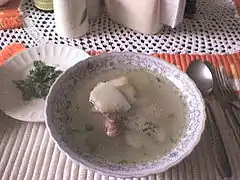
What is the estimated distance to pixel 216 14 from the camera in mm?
866

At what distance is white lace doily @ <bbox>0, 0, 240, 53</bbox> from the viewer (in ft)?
2.60

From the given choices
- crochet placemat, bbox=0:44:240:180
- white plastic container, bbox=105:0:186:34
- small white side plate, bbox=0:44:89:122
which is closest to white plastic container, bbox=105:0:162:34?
white plastic container, bbox=105:0:186:34

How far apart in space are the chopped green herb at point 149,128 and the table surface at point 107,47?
6 centimetres

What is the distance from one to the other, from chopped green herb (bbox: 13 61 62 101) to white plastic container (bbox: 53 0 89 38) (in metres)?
0.12

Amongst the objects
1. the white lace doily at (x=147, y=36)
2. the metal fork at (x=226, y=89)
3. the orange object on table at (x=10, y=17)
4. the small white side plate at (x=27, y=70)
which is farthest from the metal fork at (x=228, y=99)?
the orange object on table at (x=10, y=17)

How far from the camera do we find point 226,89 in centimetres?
68

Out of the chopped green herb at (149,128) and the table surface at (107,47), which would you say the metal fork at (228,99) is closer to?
the table surface at (107,47)

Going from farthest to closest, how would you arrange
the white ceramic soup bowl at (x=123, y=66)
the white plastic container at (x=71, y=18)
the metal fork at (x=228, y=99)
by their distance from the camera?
the white plastic container at (x=71, y=18) → the metal fork at (x=228, y=99) → the white ceramic soup bowl at (x=123, y=66)

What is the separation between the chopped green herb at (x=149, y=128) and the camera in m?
0.57

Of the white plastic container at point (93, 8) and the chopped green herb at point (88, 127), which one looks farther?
the white plastic container at point (93, 8)

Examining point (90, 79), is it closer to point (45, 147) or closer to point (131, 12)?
point (45, 147)

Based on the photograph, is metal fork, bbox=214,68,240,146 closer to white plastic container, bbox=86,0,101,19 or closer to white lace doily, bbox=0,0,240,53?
white lace doily, bbox=0,0,240,53

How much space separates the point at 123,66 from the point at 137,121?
100 mm

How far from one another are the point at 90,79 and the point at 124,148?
0.42 ft
